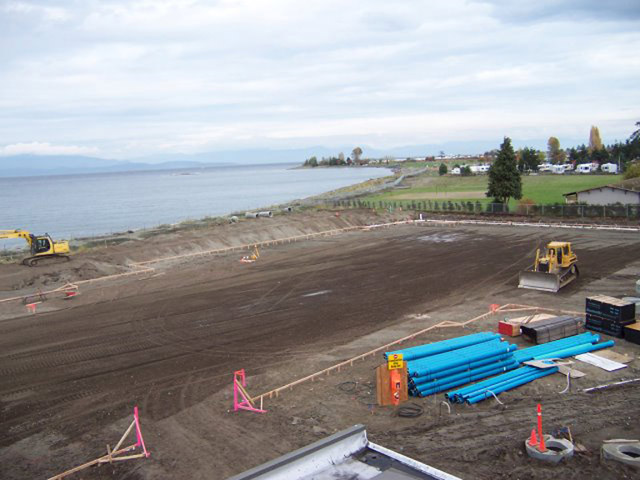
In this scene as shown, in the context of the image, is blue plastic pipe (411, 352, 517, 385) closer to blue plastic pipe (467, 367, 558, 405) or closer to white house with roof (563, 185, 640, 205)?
blue plastic pipe (467, 367, 558, 405)

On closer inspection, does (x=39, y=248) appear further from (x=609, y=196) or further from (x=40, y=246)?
(x=609, y=196)

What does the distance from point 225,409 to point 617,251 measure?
28.8m

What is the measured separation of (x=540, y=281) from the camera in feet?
82.5

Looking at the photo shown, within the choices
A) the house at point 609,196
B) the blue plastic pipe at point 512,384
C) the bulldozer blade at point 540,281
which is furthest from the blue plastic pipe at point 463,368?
the house at point 609,196

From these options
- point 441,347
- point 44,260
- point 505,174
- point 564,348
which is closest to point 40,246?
point 44,260

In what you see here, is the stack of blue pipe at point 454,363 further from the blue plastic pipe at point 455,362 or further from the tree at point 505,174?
the tree at point 505,174

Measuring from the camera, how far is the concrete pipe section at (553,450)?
10609mm

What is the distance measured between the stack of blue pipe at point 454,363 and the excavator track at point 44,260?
29030 millimetres

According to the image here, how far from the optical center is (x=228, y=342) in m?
19.2

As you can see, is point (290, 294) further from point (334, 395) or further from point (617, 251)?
point (617, 251)

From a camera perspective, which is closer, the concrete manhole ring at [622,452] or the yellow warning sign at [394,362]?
the concrete manhole ring at [622,452]

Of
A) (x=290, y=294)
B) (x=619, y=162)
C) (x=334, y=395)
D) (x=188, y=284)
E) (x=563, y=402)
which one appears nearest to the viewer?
(x=563, y=402)

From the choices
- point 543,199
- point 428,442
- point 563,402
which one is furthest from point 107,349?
point 543,199

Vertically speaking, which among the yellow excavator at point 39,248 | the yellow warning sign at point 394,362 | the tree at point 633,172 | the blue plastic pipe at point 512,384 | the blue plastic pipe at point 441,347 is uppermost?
the tree at point 633,172
